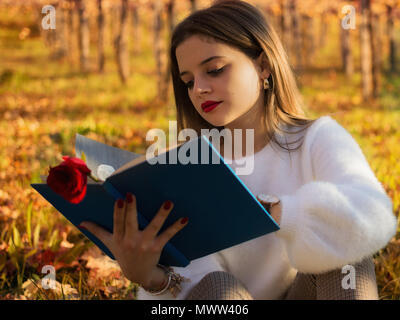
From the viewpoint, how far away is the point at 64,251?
8.53 feet

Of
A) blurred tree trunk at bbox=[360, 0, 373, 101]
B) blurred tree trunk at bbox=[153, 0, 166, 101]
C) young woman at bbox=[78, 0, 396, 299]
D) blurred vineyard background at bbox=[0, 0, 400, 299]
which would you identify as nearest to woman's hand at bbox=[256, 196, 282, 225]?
young woman at bbox=[78, 0, 396, 299]

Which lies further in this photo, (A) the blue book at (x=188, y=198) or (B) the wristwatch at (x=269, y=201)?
(B) the wristwatch at (x=269, y=201)

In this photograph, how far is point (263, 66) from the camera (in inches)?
70.7

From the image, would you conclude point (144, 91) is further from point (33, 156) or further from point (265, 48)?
point (265, 48)

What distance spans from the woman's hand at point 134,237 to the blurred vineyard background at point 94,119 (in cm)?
83

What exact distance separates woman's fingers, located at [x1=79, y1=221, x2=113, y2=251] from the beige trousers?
37cm

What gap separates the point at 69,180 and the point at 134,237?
0.29 meters

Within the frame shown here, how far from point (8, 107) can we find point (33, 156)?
4.09m

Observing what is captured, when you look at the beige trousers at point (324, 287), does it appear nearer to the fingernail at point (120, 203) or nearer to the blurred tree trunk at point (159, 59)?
the fingernail at point (120, 203)

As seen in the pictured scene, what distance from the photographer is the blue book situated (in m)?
1.09

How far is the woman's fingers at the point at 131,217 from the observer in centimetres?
122

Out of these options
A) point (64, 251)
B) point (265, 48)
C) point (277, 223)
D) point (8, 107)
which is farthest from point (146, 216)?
point (8, 107)

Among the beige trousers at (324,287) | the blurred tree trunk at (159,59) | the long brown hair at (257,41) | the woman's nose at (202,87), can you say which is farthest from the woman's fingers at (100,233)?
the blurred tree trunk at (159,59)

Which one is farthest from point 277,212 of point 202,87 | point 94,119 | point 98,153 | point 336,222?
point 94,119
